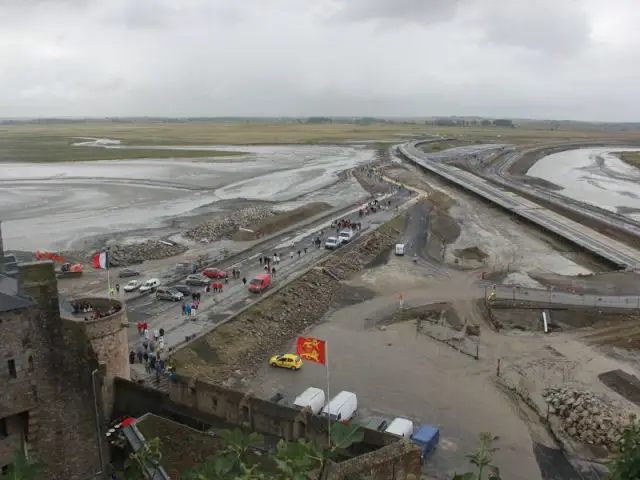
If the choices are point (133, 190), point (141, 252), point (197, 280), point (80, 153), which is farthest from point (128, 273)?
point (80, 153)

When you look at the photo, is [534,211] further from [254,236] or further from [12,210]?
[12,210]

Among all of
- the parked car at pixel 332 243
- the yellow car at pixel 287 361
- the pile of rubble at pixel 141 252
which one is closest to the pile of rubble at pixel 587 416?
the yellow car at pixel 287 361

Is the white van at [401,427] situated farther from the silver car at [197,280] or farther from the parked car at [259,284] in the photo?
the silver car at [197,280]

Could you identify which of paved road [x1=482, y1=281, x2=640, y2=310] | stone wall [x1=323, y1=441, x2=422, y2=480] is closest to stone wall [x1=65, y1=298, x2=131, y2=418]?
stone wall [x1=323, y1=441, x2=422, y2=480]

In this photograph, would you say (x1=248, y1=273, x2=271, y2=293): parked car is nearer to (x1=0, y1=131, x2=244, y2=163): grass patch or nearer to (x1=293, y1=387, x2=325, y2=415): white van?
(x1=293, y1=387, x2=325, y2=415): white van

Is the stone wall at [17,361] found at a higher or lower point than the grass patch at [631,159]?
higher

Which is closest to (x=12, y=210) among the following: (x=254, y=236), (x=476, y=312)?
(x=254, y=236)
